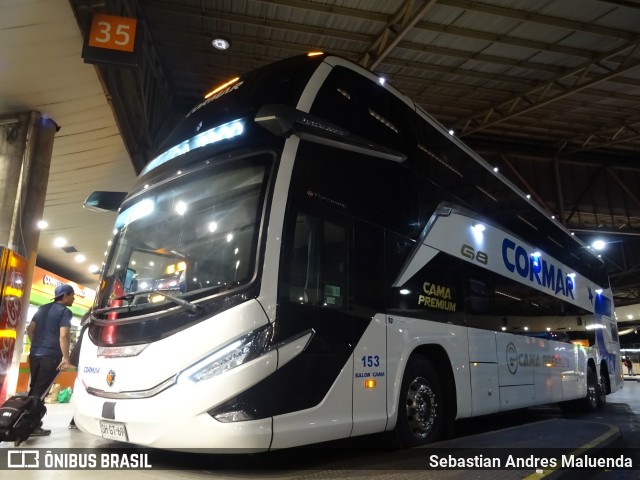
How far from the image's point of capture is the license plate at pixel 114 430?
3.25 meters

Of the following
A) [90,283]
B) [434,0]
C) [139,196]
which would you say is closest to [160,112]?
[434,0]

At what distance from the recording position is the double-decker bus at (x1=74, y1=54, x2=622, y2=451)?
316cm

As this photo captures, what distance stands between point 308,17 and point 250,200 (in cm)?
736

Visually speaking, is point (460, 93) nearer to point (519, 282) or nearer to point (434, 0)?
point (434, 0)

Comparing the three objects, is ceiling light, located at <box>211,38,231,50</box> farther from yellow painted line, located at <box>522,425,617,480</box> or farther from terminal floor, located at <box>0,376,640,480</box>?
yellow painted line, located at <box>522,425,617,480</box>

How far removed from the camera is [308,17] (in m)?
9.45

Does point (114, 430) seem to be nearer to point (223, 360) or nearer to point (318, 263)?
point (223, 360)

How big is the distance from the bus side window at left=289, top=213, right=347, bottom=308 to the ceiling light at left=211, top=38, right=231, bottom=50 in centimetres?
771

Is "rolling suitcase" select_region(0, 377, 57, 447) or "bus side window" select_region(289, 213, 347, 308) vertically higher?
"bus side window" select_region(289, 213, 347, 308)

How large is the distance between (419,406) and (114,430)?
2963 mm

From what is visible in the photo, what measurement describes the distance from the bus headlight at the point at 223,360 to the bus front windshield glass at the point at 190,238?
44 centimetres

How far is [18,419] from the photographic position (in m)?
4.05

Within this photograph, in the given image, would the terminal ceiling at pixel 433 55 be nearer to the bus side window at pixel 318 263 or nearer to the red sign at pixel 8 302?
the red sign at pixel 8 302

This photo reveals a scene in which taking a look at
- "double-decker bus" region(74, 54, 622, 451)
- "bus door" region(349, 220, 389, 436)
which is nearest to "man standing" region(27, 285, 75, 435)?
"double-decker bus" region(74, 54, 622, 451)
